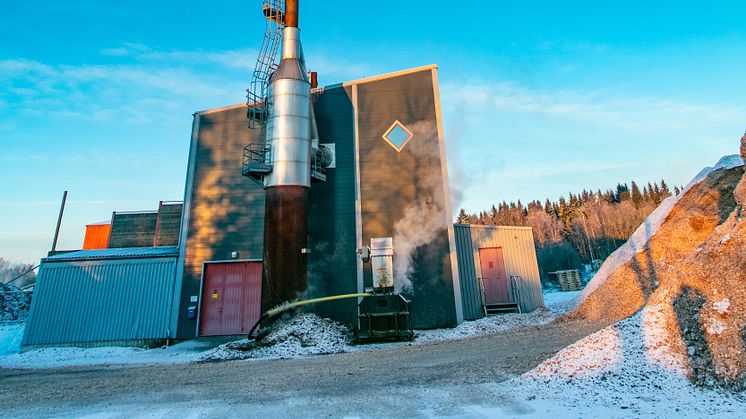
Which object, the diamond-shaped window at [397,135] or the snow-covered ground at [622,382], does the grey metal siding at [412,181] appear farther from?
the snow-covered ground at [622,382]

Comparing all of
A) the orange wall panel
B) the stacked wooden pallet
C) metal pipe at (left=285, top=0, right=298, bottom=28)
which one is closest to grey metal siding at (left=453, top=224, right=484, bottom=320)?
metal pipe at (left=285, top=0, right=298, bottom=28)

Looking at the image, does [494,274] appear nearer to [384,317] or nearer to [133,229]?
[384,317]

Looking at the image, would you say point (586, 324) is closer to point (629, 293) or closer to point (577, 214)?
point (629, 293)

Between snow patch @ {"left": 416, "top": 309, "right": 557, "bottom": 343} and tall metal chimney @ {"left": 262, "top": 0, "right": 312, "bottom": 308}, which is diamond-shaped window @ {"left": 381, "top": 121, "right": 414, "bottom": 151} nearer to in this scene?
tall metal chimney @ {"left": 262, "top": 0, "right": 312, "bottom": 308}

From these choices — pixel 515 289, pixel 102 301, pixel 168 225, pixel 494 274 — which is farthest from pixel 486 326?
pixel 168 225

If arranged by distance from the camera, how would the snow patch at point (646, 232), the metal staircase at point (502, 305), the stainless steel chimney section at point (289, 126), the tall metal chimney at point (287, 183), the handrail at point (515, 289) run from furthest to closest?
the handrail at point (515, 289)
the metal staircase at point (502, 305)
the stainless steel chimney section at point (289, 126)
the tall metal chimney at point (287, 183)
the snow patch at point (646, 232)

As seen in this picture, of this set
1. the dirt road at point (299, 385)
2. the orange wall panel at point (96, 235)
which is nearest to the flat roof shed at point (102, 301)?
the dirt road at point (299, 385)

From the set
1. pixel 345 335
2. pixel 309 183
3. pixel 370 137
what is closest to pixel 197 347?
pixel 345 335

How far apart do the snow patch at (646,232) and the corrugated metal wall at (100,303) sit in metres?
16.3

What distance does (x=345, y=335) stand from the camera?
1298cm

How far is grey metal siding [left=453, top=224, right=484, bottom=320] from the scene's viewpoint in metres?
15.3

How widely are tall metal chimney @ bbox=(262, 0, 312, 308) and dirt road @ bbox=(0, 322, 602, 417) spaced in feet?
→ 13.4

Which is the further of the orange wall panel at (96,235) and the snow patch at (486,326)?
the orange wall panel at (96,235)

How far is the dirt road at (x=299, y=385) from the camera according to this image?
4789mm
